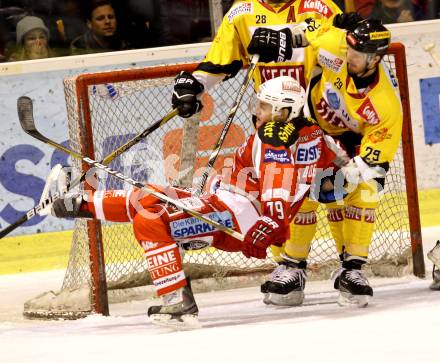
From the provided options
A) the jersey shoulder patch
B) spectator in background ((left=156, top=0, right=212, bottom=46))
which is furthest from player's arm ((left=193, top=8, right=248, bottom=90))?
spectator in background ((left=156, top=0, right=212, bottom=46))

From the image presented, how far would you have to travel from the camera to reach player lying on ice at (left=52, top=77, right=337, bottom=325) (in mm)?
4566

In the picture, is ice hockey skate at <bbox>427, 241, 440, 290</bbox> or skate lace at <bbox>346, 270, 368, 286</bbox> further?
ice hockey skate at <bbox>427, 241, 440, 290</bbox>

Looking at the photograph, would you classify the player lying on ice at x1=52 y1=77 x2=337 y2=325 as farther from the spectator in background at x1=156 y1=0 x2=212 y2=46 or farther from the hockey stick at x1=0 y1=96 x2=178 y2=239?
the spectator in background at x1=156 y1=0 x2=212 y2=46

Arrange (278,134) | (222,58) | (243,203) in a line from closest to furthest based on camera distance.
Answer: (278,134) → (243,203) → (222,58)

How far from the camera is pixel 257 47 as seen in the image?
5016 mm

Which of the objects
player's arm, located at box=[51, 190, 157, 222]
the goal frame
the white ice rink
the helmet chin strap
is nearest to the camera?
the white ice rink

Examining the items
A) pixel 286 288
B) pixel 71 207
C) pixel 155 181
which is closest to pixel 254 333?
pixel 286 288

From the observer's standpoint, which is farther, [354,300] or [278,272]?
[278,272]

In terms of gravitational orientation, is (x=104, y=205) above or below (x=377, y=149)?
below

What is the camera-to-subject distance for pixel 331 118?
5.13m

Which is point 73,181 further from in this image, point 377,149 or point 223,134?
point 377,149

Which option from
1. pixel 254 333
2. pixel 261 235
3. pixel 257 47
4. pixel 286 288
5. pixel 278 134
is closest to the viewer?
pixel 254 333

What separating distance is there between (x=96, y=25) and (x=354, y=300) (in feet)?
9.31

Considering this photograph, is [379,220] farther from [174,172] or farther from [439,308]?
[439,308]
